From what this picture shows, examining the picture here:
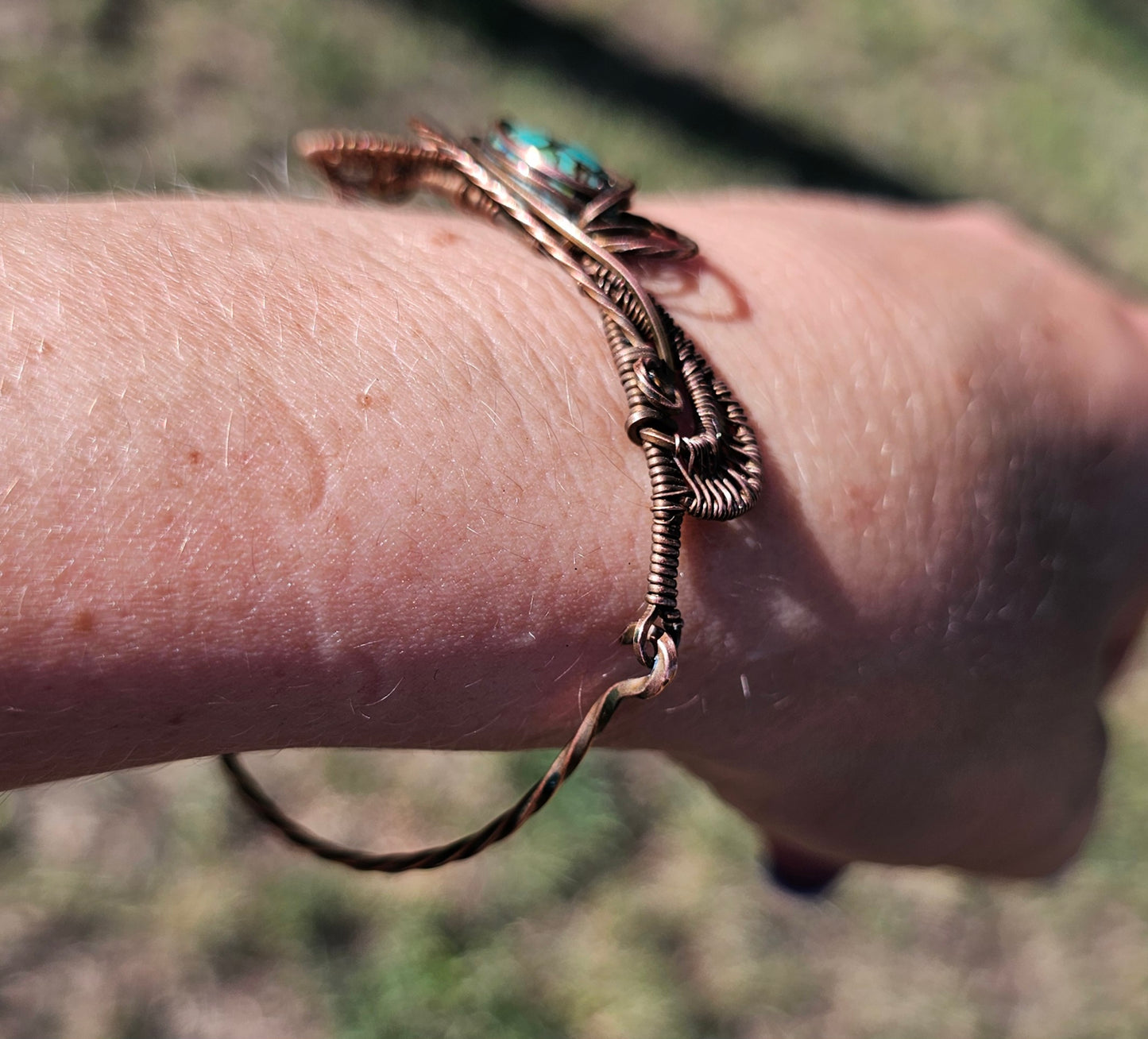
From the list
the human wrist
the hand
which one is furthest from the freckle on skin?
the hand

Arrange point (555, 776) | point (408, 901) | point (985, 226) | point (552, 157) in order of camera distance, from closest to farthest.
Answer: point (555, 776) < point (552, 157) < point (985, 226) < point (408, 901)

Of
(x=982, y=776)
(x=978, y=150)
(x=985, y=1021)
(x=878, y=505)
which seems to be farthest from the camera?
(x=978, y=150)

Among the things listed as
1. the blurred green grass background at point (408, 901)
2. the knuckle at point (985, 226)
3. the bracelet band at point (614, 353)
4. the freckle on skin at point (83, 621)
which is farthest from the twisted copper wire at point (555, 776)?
the knuckle at point (985, 226)

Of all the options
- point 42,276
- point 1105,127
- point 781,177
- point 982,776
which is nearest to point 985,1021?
point 982,776

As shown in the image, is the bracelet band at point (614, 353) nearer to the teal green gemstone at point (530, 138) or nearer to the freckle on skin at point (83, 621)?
the teal green gemstone at point (530, 138)

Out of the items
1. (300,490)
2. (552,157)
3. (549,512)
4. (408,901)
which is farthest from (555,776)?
(408,901)

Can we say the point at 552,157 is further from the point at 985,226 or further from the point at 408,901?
the point at 408,901

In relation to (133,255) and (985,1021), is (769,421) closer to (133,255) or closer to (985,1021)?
(133,255)
